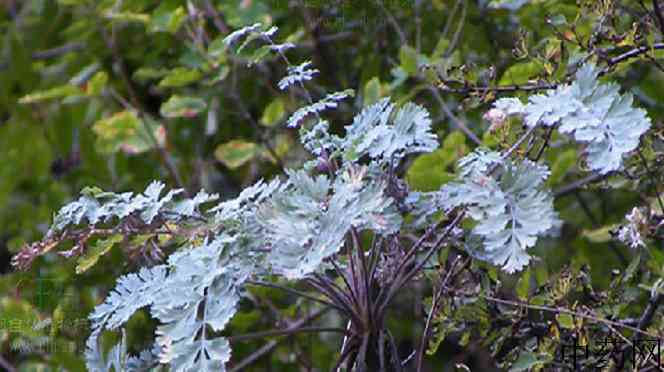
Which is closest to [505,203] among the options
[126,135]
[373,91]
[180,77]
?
[373,91]

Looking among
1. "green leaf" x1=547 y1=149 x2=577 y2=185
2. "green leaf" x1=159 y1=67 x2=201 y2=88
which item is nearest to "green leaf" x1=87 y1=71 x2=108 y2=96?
"green leaf" x1=159 y1=67 x2=201 y2=88

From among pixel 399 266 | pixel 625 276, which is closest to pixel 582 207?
pixel 625 276

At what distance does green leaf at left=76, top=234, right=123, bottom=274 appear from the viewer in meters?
1.11

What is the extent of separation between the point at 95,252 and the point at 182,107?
3.12ft

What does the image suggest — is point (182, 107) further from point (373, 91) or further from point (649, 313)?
point (649, 313)

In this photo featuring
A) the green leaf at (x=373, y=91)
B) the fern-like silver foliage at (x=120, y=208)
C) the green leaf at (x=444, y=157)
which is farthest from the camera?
the green leaf at (x=373, y=91)

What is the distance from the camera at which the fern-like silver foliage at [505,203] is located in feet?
2.92

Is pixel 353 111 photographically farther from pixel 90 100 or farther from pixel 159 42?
pixel 90 100

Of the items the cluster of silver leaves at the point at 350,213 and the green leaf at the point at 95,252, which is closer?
the cluster of silver leaves at the point at 350,213

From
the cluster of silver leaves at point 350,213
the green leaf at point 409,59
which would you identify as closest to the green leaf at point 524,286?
the cluster of silver leaves at point 350,213

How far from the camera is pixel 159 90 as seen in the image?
96.7 inches

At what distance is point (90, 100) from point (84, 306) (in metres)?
0.61

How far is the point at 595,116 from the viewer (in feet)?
2.99

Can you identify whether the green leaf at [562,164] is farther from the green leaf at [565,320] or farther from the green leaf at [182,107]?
the green leaf at [182,107]
